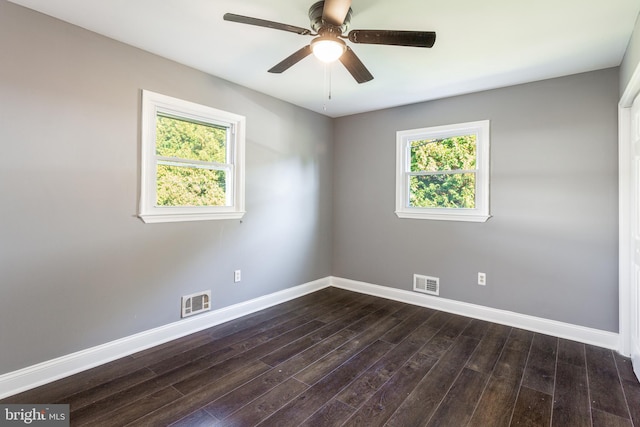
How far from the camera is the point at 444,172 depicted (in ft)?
12.0

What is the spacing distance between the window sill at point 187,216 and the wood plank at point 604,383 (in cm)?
321

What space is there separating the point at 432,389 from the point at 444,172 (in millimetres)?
2404

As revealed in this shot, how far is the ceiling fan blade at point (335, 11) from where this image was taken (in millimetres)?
1627

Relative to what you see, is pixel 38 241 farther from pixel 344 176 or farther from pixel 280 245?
pixel 344 176

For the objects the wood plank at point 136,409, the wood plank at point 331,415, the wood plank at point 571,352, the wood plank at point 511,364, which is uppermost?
the wood plank at point 571,352

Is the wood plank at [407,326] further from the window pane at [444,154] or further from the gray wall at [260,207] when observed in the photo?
the window pane at [444,154]

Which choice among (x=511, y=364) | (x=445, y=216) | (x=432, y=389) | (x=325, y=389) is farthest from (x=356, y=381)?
(x=445, y=216)

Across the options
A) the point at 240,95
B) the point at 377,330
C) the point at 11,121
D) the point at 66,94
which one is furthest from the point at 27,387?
the point at 240,95

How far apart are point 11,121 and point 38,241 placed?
0.80 metres

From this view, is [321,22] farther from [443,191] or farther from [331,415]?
[443,191]

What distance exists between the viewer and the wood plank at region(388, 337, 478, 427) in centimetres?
184

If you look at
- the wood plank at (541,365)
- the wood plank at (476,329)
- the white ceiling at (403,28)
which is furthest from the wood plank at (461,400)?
the white ceiling at (403,28)

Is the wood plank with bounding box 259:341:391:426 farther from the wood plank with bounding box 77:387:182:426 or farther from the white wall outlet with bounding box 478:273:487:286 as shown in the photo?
the white wall outlet with bounding box 478:273:487:286

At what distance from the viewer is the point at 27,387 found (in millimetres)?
2043
